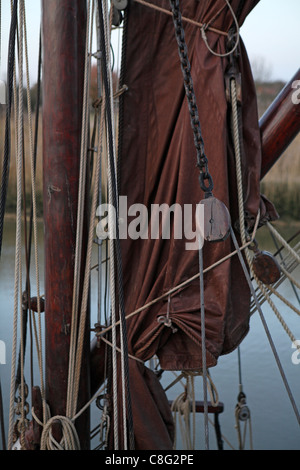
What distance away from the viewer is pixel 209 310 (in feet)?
3.30

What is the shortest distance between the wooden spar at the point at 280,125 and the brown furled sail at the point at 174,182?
4 centimetres

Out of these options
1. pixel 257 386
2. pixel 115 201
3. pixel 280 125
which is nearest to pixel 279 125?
pixel 280 125

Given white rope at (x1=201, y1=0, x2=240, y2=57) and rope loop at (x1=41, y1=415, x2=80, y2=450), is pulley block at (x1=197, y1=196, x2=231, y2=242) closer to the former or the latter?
white rope at (x1=201, y1=0, x2=240, y2=57)

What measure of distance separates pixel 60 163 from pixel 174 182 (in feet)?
0.77

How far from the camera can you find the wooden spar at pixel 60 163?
38.7 inches

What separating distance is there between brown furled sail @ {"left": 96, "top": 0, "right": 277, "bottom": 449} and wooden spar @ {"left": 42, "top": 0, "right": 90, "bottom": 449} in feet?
0.42

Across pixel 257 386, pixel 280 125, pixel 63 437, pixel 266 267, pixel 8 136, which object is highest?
pixel 280 125

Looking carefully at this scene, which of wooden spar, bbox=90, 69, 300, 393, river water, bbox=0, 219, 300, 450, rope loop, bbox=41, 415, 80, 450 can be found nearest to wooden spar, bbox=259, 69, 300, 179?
wooden spar, bbox=90, 69, 300, 393

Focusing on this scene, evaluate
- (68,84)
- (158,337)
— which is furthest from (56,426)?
(68,84)

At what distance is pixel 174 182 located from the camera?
1.06m

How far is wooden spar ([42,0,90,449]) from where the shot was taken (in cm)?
98

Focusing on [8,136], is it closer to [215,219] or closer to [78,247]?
[78,247]

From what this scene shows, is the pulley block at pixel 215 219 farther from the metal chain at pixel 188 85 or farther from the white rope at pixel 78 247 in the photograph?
the white rope at pixel 78 247
